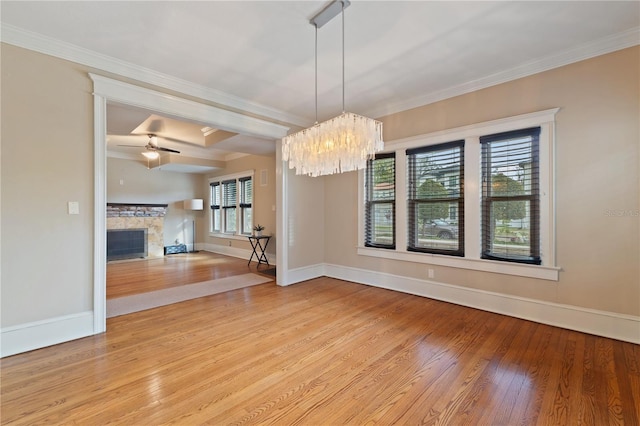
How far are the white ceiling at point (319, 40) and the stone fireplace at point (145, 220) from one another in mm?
4896

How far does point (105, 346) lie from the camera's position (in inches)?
101

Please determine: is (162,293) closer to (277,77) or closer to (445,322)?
(277,77)

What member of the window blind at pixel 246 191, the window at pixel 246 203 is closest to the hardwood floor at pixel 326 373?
the window at pixel 246 203

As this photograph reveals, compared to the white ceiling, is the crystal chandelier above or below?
below

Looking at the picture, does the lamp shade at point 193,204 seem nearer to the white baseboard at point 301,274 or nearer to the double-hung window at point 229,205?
the double-hung window at point 229,205

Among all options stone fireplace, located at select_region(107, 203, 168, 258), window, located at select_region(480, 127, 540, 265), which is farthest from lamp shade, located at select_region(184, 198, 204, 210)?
window, located at select_region(480, 127, 540, 265)

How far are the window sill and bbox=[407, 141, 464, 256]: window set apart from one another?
0.10 m

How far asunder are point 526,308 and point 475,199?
136cm

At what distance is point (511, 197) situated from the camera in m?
3.28

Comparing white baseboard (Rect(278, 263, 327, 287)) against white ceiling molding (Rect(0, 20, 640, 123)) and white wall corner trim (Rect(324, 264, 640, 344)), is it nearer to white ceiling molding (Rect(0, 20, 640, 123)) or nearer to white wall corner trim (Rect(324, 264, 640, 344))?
white wall corner trim (Rect(324, 264, 640, 344))

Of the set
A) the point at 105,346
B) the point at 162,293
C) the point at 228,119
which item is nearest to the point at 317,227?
the point at 228,119

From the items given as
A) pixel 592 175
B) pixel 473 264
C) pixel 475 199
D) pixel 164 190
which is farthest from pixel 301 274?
pixel 164 190

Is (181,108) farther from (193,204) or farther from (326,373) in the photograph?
(193,204)

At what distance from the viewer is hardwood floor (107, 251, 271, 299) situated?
4656mm
